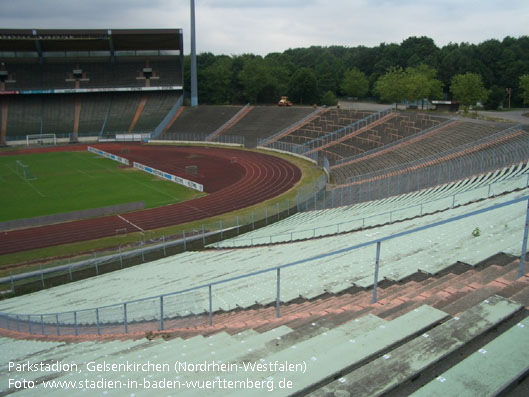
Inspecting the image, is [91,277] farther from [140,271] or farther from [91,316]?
[91,316]

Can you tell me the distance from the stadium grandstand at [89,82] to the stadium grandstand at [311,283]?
24199 millimetres

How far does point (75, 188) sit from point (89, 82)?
4111 centimetres

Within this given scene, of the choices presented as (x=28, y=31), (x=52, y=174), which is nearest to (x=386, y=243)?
(x=52, y=174)

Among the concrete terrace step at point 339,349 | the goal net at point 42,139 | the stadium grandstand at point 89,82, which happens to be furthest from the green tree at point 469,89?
the concrete terrace step at point 339,349

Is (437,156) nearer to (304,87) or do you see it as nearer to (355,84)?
(304,87)

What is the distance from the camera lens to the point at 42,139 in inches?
2689

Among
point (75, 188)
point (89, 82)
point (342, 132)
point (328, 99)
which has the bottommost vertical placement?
point (75, 188)

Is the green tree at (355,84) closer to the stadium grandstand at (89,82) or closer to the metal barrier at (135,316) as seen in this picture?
the stadium grandstand at (89,82)

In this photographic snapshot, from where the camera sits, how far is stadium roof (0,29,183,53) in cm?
6675

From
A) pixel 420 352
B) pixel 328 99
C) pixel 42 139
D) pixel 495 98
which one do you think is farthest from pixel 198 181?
pixel 495 98

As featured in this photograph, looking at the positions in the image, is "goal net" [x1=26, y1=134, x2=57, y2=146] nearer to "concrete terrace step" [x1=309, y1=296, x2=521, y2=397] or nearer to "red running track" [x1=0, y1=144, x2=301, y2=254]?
"red running track" [x1=0, y1=144, x2=301, y2=254]

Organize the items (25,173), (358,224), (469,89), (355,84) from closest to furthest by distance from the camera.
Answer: (358,224)
(25,173)
(469,89)
(355,84)

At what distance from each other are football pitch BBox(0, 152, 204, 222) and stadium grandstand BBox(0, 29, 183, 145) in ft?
61.8

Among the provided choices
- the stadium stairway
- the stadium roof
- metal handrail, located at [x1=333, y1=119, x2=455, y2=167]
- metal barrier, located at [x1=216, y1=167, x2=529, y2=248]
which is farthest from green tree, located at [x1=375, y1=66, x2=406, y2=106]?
the stadium stairway
